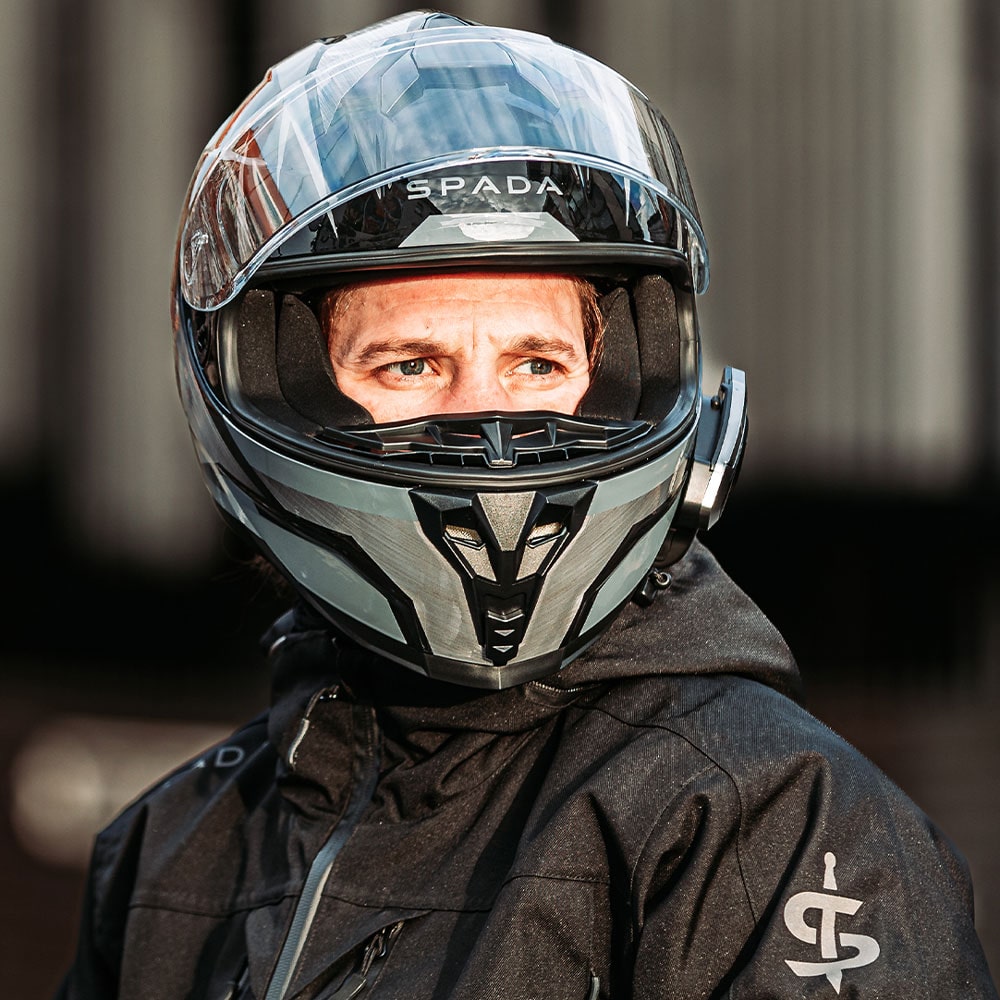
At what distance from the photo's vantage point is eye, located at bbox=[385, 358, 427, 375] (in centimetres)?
157

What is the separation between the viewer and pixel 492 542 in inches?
57.3

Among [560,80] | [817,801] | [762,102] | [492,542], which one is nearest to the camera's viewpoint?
[817,801]

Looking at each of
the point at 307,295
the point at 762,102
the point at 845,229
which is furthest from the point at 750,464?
the point at 307,295

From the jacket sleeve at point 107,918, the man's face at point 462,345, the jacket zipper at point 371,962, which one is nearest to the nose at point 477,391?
the man's face at point 462,345

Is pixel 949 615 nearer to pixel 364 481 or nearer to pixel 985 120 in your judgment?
pixel 985 120

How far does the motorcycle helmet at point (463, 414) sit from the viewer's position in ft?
4.86

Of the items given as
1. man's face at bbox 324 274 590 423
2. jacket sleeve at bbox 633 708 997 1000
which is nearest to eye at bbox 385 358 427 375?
man's face at bbox 324 274 590 423

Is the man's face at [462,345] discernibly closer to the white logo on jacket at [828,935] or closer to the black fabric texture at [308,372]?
the black fabric texture at [308,372]

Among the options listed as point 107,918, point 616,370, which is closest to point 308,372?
point 616,370

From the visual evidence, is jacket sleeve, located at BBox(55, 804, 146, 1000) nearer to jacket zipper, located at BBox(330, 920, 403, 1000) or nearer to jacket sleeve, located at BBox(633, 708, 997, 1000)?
jacket zipper, located at BBox(330, 920, 403, 1000)

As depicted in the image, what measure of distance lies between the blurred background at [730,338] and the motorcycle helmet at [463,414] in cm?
372

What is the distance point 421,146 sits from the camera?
1554 mm

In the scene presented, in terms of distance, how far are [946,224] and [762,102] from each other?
825mm

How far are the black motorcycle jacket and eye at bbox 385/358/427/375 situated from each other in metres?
0.32
